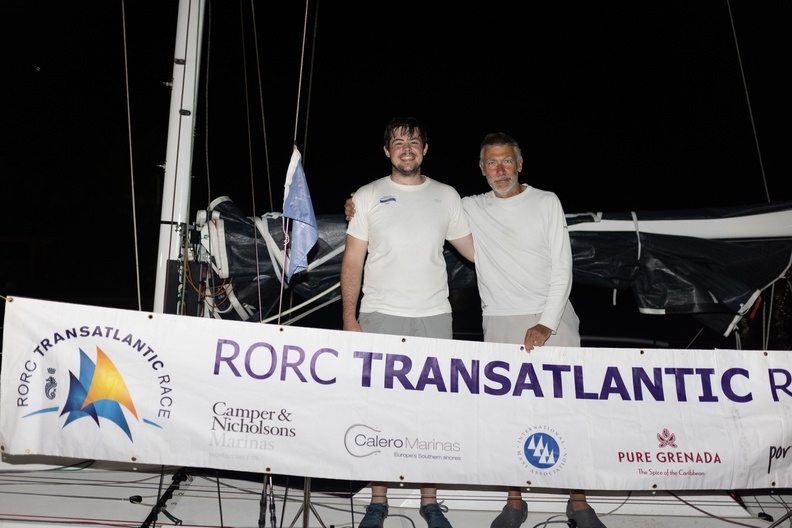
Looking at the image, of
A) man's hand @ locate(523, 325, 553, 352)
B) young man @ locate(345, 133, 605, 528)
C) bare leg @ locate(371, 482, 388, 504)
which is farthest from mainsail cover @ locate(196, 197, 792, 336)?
bare leg @ locate(371, 482, 388, 504)

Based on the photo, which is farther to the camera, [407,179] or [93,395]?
[407,179]

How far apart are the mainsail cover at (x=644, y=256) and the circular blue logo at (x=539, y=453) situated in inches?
53.4

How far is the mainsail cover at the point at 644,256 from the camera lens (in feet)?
12.1

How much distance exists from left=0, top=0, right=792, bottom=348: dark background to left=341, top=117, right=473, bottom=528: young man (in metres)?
10.6

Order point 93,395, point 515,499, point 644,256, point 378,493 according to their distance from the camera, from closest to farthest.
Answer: point 93,395, point 378,493, point 515,499, point 644,256

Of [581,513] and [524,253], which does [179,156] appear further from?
[581,513]

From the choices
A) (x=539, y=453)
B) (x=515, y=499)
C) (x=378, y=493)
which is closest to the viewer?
(x=539, y=453)

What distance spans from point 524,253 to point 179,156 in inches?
80.0

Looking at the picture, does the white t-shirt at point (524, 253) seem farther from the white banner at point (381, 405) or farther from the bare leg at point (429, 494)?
the bare leg at point (429, 494)

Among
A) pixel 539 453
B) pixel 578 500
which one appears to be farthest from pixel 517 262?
pixel 578 500

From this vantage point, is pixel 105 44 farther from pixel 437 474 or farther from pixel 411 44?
pixel 437 474

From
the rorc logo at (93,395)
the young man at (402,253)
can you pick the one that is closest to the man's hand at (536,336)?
the young man at (402,253)

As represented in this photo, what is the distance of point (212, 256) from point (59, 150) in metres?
22.5

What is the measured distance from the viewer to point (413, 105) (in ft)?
61.3
